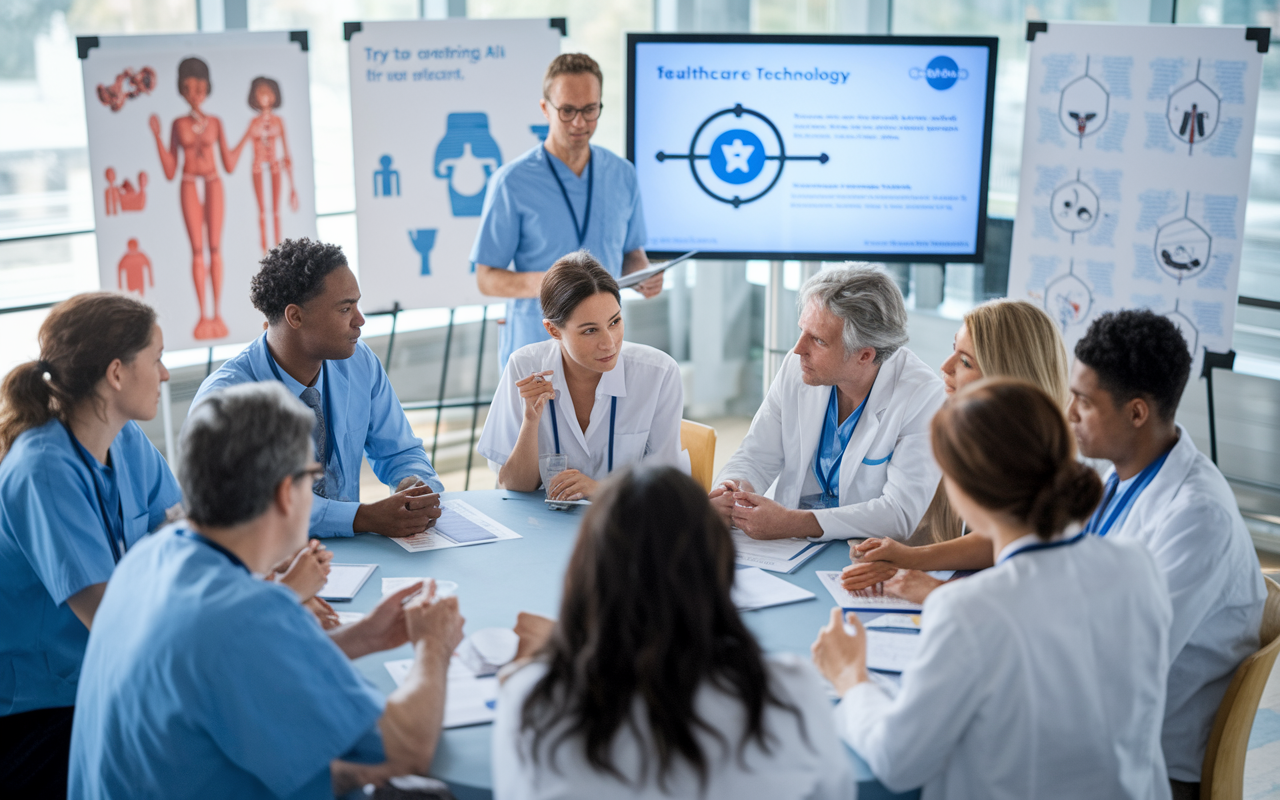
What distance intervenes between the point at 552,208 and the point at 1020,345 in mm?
2129

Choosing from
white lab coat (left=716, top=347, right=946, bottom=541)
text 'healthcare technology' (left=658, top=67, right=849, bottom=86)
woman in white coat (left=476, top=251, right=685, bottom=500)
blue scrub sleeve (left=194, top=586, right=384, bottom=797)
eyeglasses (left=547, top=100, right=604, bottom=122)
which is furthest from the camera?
→ text 'healthcare technology' (left=658, top=67, right=849, bottom=86)

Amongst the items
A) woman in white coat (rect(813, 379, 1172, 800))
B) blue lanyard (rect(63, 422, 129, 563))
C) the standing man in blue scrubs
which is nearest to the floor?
the standing man in blue scrubs

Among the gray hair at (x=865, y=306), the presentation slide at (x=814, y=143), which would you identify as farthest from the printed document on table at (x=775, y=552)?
the presentation slide at (x=814, y=143)

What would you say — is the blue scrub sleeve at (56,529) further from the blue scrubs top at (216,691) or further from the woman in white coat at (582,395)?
the woman in white coat at (582,395)

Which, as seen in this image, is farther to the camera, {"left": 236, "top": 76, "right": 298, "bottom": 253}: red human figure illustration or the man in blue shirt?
{"left": 236, "top": 76, "right": 298, "bottom": 253}: red human figure illustration

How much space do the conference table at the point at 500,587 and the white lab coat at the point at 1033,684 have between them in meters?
0.12

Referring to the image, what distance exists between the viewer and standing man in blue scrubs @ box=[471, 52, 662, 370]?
13.2 ft

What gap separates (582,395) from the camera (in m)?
3.05

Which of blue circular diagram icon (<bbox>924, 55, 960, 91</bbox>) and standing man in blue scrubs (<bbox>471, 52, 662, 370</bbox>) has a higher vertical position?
blue circular diagram icon (<bbox>924, 55, 960, 91</bbox>)

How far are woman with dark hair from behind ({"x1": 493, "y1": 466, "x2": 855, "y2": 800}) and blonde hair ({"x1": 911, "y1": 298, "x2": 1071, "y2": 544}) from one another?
1.37 meters

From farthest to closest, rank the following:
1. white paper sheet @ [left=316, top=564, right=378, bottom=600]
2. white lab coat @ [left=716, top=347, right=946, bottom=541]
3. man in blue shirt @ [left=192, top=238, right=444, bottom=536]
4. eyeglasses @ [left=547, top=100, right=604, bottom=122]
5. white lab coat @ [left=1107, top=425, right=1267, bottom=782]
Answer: eyeglasses @ [left=547, top=100, right=604, bottom=122]
man in blue shirt @ [left=192, top=238, right=444, bottom=536]
white lab coat @ [left=716, top=347, right=946, bottom=541]
white paper sheet @ [left=316, top=564, right=378, bottom=600]
white lab coat @ [left=1107, top=425, right=1267, bottom=782]

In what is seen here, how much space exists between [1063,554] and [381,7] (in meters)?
4.81

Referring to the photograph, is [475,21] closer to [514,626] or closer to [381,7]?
[381,7]

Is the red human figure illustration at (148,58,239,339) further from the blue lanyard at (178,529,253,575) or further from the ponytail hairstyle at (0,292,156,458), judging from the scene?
the blue lanyard at (178,529,253,575)
